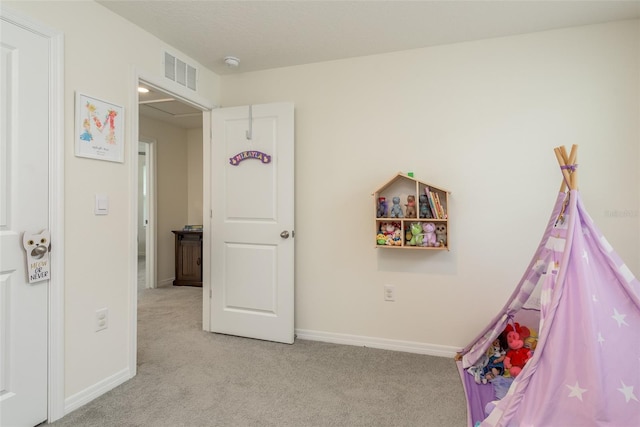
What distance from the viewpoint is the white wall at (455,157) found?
7.68 ft

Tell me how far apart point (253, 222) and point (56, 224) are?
1383 millimetres

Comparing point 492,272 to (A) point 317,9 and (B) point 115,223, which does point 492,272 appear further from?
(B) point 115,223

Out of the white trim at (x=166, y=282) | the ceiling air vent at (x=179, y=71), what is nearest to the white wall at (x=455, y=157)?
the ceiling air vent at (x=179, y=71)

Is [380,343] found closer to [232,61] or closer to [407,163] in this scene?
[407,163]

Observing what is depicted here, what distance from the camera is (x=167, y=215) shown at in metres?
5.07

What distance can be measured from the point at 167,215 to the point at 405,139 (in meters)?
3.78

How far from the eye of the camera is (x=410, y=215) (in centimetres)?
263

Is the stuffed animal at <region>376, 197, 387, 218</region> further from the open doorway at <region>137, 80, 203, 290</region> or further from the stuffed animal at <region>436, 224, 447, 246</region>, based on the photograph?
the open doorway at <region>137, 80, 203, 290</region>

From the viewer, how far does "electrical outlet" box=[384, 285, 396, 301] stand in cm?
276

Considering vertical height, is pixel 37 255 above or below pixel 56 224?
below

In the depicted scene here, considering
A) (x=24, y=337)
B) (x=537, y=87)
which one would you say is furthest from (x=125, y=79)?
(x=537, y=87)

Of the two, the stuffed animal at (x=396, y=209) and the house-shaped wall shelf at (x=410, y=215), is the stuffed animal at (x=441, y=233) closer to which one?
the house-shaped wall shelf at (x=410, y=215)

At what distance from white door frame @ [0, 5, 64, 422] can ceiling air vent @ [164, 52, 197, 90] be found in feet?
2.57

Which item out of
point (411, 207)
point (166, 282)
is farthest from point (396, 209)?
point (166, 282)
